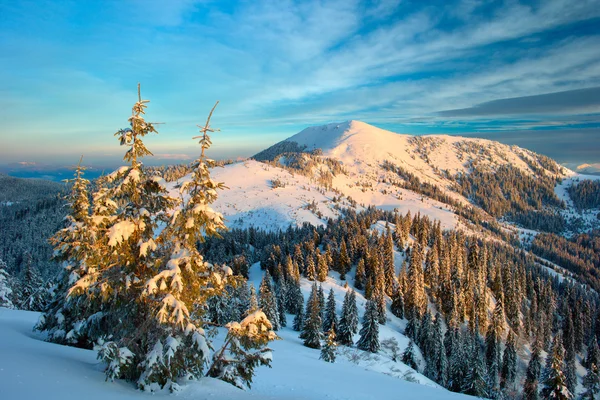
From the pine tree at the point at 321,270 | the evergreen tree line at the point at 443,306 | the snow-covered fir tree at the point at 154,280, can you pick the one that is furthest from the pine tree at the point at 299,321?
the snow-covered fir tree at the point at 154,280

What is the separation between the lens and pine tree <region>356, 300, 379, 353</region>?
49.7 metres

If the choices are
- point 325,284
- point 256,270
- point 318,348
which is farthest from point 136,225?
point 256,270

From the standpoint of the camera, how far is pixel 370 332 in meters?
49.9

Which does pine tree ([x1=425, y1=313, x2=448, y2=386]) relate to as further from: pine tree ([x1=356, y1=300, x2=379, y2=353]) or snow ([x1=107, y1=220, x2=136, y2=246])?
snow ([x1=107, y1=220, x2=136, y2=246])

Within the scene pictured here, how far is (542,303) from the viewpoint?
94.8 metres

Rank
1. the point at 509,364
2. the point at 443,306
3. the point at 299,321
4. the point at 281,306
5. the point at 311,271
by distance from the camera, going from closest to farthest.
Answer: the point at 299,321 → the point at 281,306 → the point at 509,364 → the point at 311,271 → the point at 443,306

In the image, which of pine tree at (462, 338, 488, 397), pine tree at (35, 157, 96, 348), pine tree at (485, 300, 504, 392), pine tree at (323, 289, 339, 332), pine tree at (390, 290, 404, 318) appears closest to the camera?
pine tree at (35, 157, 96, 348)

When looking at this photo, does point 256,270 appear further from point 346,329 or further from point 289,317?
point 346,329

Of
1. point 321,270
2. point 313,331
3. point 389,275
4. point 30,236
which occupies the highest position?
point 321,270

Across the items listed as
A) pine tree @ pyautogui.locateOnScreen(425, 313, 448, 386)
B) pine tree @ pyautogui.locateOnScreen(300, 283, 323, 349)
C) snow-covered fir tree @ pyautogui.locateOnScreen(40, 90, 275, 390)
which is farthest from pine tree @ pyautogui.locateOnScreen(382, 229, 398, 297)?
snow-covered fir tree @ pyautogui.locateOnScreen(40, 90, 275, 390)

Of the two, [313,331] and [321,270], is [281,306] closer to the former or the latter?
[313,331]

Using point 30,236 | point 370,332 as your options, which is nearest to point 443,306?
point 370,332

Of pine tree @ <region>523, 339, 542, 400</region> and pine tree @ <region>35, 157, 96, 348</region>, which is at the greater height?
pine tree @ <region>35, 157, 96, 348</region>

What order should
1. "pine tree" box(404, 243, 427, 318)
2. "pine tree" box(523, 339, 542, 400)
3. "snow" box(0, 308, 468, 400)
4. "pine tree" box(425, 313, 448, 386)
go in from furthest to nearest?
1. "pine tree" box(404, 243, 427, 318)
2. "pine tree" box(523, 339, 542, 400)
3. "pine tree" box(425, 313, 448, 386)
4. "snow" box(0, 308, 468, 400)
